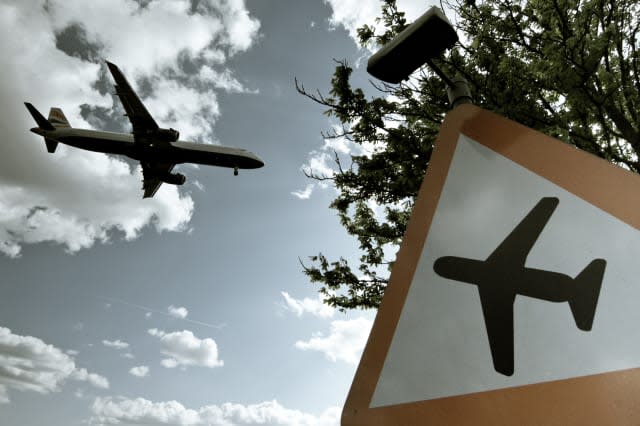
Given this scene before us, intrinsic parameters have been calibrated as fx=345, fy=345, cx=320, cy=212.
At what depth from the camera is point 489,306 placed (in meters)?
1.03

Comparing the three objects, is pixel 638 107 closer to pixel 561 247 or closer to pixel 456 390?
pixel 561 247

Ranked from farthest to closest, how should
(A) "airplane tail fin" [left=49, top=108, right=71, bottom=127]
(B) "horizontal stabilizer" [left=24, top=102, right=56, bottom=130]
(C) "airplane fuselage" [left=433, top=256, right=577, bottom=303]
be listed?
(A) "airplane tail fin" [left=49, top=108, right=71, bottom=127] < (B) "horizontal stabilizer" [left=24, top=102, right=56, bottom=130] < (C) "airplane fuselage" [left=433, top=256, right=577, bottom=303]

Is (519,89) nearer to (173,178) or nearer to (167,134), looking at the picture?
(167,134)

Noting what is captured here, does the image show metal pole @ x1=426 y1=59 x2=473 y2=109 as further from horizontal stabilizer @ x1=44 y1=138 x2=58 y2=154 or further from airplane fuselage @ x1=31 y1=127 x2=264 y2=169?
horizontal stabilizer @ x1=44 y1=138 x2=58 y2=154

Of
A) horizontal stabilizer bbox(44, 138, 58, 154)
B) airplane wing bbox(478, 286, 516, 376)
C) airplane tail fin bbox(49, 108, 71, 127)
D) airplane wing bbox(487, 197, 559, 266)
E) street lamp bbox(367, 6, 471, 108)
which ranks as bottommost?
airplane wing bbox(478, 286, 516, 376)

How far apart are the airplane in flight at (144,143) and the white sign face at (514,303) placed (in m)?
27.0

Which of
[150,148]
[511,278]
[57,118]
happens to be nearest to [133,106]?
[150,148]

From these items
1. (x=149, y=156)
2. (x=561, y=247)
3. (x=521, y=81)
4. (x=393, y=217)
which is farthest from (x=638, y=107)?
(x=149, y=156)

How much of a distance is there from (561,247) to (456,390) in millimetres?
534

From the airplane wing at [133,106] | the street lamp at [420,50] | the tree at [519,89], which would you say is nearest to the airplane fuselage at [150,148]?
the airplane wing at [133,106]

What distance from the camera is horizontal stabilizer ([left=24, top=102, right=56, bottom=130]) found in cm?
3223

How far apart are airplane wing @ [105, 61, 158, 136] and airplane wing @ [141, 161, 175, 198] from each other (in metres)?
4.17

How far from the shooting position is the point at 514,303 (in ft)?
3.32

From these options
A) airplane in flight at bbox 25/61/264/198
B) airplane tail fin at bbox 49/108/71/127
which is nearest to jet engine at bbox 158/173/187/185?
airplane in flight at bbox 25/61/264/198
